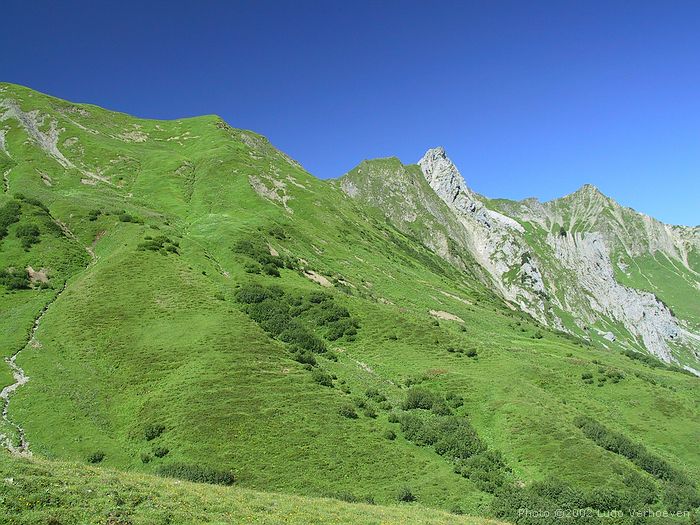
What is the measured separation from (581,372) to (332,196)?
11908 centimetres

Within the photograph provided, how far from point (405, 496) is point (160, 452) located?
750 inches

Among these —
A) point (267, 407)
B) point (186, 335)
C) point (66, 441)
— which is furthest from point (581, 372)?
point (66, 441)

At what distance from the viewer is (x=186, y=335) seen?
52531 mm

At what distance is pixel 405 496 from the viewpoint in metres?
32.7

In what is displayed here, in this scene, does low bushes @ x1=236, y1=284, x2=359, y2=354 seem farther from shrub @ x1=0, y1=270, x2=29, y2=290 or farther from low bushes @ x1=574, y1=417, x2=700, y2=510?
low bushes @ x1=574, y1=417, x2=700, y2=510

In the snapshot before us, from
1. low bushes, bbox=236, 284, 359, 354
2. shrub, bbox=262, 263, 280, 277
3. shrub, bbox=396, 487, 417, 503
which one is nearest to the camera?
shrub, bbox=396, 487, 417, 503

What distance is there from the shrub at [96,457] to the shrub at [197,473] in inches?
208

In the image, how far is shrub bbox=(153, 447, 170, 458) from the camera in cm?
3494

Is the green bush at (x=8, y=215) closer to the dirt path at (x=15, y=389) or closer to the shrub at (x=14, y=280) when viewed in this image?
the shrub at (x=14, y=280)

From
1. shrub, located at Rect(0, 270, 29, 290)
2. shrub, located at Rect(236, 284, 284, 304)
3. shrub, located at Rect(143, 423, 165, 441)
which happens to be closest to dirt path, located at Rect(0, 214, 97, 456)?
shrub, located at Rect(0, 270, 29, 290)

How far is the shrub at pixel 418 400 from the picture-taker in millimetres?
48156

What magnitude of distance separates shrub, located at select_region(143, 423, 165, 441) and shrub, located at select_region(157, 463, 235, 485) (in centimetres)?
521

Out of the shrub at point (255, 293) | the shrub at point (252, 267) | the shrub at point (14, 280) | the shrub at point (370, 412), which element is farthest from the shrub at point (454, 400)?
the shrub at point (14, 280)

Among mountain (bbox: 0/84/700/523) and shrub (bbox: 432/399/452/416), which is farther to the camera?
shrub (bbox: 432/399/452/416)
